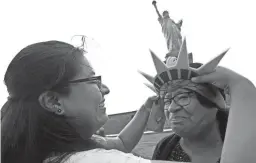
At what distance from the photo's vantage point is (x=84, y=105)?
875 millimetres

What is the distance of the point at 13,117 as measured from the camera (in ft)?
2.75

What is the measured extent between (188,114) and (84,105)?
2.60ft

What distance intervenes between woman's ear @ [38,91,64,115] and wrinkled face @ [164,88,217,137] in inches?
32.4

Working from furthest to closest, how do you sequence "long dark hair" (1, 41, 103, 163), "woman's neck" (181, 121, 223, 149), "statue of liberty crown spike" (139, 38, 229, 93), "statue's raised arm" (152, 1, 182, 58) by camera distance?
"statue's raised arm" (152, 1, 182, 58)
"woman's neck" (181, 121, 223, 149)
"statue of liberty crown spike" (139, 38, 229, 93)
"long dark hair" (1, 41, 103, 163)

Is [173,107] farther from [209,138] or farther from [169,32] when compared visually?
[169,32]

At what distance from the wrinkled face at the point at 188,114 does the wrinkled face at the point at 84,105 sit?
0.68 m

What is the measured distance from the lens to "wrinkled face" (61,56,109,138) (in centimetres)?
86

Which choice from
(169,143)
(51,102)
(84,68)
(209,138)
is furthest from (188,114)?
(51,102)

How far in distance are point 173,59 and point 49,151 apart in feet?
3.24

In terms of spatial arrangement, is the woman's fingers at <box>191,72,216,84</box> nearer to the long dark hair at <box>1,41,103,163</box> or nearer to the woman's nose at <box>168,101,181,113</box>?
the woman's nose at <box>168,101,181,113</box>

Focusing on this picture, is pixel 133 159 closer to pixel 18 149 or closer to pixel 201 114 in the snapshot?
pixel 18 149

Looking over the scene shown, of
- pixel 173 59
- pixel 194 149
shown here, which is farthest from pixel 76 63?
pixel 194 149

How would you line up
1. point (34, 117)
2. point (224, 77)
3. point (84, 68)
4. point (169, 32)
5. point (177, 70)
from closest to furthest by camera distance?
point (34, 117)
point (84, 68)
point (224, 77)
point (177, 70)
point (169, 32)

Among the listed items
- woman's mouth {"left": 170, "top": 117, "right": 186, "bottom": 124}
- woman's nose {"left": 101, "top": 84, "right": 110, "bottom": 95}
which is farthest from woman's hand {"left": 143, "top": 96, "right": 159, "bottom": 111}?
woman's nose {"left": 101, "top": 84, "right": 110, "bottom": 95}
